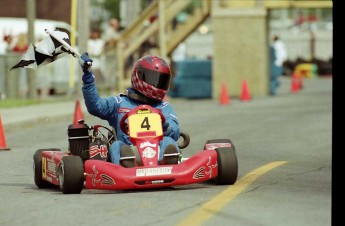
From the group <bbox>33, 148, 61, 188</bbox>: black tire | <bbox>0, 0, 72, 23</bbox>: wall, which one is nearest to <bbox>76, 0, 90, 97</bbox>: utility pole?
<bbox>0, 0, 72, 23</bbox>: wall

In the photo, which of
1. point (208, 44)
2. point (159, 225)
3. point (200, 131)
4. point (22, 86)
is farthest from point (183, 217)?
point (208, 44)

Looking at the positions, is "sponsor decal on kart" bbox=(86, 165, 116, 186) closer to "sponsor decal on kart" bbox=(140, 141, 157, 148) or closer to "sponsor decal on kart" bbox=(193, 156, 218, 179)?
"sponsor decal on kart" bbox=(140, 141, 157, 148)

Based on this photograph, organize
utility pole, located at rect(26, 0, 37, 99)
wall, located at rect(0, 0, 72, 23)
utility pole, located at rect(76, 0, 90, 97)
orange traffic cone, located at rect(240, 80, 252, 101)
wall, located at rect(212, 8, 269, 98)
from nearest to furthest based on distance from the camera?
utility pole, located at rect(76, 0, 90, 97), utility pole, located at rect(26, 0, 37, 99), orange traffic cone, located at rect(240, 80, 252, 101), wall, located at rect(212, 8, 269, 98), wall, located at rect(0, 0, 72, 23)

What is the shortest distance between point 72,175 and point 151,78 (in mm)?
1541

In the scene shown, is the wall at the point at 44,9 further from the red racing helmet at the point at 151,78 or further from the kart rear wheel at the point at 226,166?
the kart rear wheel at the point at 226,166

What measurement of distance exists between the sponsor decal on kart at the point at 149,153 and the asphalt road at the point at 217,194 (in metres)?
0.33

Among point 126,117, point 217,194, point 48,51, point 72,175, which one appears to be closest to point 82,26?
point 48,51

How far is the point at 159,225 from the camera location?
32.7 feet

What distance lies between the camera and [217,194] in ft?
39.2

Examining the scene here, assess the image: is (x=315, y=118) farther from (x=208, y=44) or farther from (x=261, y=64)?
(x=208, y=44)

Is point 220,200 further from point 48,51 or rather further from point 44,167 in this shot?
point 48,51

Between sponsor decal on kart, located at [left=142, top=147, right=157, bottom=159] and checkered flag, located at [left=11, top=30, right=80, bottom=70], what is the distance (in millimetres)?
1621

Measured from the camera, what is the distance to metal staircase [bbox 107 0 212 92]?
36.4m

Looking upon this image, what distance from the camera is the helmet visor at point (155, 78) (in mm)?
13180
